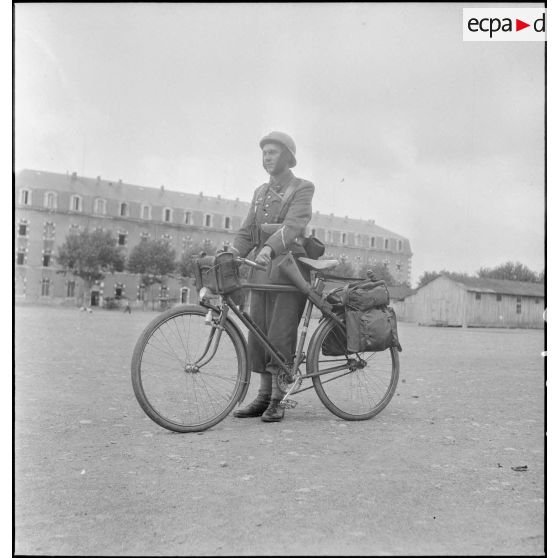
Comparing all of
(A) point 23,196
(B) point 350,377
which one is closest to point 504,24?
(B) point 350,377

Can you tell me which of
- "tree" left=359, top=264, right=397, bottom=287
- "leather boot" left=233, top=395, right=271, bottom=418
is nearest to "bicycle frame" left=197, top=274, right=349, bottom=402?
"leather boot" left=233, top=395, right=271, bottom=418

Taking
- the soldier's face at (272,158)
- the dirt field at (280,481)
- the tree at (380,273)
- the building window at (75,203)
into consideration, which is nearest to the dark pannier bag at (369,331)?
the tree at (380,273)

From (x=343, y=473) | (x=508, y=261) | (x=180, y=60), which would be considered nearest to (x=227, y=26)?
(x=180, y=60)

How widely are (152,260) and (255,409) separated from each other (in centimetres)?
4049

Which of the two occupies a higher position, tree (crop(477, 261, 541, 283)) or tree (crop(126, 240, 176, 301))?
tree (crop(126, 240, 176, 301))

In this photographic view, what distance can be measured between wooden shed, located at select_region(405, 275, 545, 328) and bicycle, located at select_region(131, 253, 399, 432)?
1006 mm

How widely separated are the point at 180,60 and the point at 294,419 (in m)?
2.32

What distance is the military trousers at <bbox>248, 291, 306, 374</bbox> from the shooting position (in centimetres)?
370

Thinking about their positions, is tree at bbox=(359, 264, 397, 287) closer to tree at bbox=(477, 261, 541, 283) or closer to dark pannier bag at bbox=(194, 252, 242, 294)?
tree at bbox=(477, 261, 541, 283)

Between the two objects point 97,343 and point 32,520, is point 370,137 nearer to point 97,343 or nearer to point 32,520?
point 32,520

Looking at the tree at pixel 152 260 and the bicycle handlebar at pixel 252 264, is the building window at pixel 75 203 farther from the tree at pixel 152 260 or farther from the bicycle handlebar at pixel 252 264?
the tree at pixel 152 260

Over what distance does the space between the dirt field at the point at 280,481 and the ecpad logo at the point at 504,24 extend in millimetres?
1483

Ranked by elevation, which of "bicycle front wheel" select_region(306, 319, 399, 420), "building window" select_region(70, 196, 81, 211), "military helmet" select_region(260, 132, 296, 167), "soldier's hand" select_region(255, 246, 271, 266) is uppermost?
"building window" select_region(70, 196, 81, 211)

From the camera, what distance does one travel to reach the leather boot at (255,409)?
370cm
